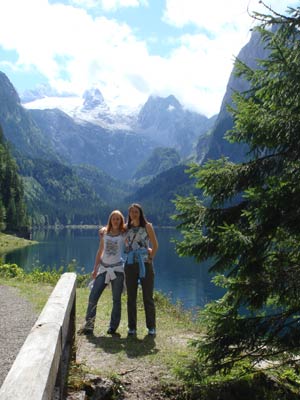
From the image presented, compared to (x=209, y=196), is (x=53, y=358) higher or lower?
lower

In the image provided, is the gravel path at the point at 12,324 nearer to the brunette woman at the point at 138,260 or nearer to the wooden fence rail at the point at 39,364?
the wooden fence rail at the point at 39,364

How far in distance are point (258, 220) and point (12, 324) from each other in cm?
566

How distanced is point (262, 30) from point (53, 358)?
229 inches

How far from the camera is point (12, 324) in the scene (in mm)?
9172

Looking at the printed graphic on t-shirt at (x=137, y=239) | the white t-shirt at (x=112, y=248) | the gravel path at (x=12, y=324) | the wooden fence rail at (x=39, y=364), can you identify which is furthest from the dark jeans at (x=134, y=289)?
the wooden fence rail at (x=39, y=364)

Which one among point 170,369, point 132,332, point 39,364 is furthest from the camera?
point 132,332

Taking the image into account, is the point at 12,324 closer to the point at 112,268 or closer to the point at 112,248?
the point at 112,268

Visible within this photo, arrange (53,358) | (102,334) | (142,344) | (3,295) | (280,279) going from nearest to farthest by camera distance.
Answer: (53,358), (280,279), (142,344), (102,334), (3,295)

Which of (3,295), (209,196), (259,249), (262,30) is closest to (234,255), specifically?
(259,249)

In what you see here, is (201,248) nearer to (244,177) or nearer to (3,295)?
(244,177)

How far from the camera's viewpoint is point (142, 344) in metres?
9.48

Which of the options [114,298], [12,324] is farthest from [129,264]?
[12,324]

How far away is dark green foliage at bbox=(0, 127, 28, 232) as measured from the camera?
100062 mm

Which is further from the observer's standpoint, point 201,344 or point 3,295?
point 3,295
